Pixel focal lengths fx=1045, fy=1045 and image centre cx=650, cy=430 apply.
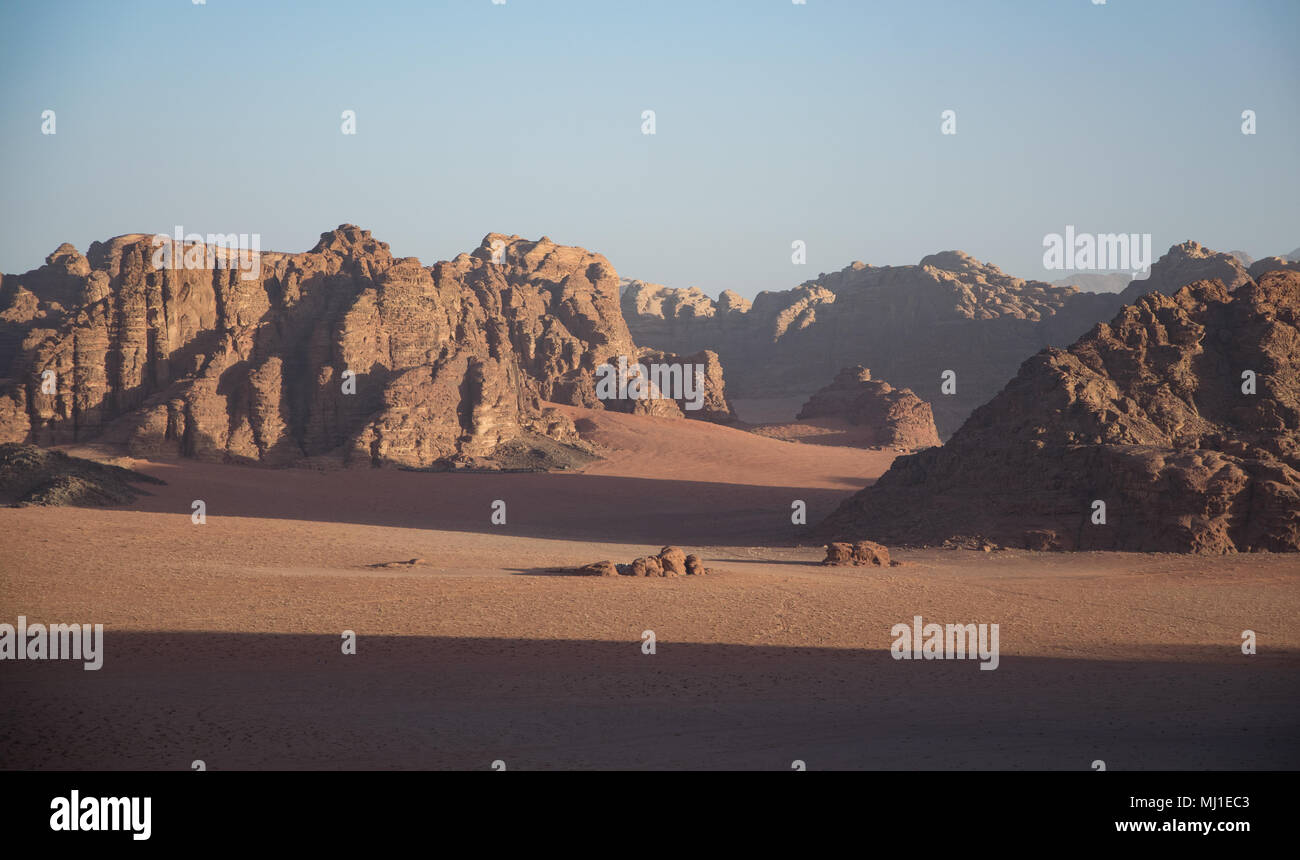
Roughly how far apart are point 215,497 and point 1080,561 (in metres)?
26.0

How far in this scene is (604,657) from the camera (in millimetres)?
14523

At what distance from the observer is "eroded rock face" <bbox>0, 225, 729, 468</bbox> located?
39.9 m

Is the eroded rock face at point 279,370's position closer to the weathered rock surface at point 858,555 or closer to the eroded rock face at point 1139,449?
the eroded rock face at point 1139,449

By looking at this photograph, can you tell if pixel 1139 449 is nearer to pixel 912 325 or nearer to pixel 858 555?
pixel 858 555

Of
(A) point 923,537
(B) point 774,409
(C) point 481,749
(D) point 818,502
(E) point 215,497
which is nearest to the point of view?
(C) point 481,749

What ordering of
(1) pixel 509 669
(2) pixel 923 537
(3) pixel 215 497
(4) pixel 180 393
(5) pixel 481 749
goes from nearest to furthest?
(5) pixel 481 749, (1) pixel 509 669, (2) pixel 923 537, (3) pixel 215 497, (4) pixel 180 393

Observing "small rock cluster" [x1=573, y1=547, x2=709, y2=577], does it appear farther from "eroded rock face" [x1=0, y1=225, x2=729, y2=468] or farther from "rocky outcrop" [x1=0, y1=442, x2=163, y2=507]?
"eroded rock face" [x1=0, y1=225, x2=729, y2=468]

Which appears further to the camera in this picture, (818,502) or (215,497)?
(818,502)

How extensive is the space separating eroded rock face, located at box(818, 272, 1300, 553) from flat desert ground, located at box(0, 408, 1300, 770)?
1085mm

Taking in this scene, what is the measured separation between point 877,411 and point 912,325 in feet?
118

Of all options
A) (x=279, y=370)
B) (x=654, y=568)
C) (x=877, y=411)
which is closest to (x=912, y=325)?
(x=877, y=411)

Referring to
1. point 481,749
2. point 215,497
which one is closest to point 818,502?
point 215,497
